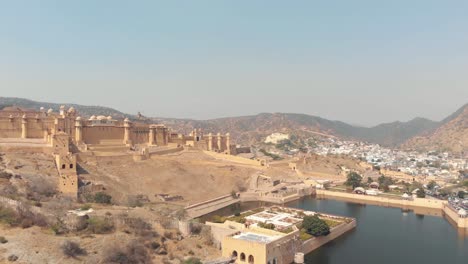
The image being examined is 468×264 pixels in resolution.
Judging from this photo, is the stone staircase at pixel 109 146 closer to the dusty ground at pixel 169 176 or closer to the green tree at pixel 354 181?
the dusty ground at pixel 169 176

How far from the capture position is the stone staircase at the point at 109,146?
35.2 metres

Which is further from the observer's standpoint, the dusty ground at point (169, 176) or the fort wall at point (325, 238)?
the dusty ground at point (169, 176)

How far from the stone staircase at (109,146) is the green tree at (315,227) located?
61.3 ft

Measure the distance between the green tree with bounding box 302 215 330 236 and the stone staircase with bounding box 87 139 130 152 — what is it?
61.3 ft

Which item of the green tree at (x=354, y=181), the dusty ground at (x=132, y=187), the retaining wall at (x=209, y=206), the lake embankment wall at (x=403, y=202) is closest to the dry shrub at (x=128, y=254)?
the dusty ground at (x=132, y=187)

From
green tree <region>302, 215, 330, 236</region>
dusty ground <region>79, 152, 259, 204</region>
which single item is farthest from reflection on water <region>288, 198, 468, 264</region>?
dusty ground <region>79, 152, 259, 204</region>

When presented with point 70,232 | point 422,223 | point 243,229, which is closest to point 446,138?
point 422,223

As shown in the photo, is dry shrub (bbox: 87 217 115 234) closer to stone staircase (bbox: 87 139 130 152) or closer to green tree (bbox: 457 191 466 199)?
stone staircase (bbox: 87 139 130 152)

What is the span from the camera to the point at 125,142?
3906cm

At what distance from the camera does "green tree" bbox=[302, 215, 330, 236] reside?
2398 centimetres

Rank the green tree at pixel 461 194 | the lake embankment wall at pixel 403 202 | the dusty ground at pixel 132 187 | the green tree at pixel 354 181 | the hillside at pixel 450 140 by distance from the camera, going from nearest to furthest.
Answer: the dusty ground at pixel 132 187
the lake embankment wall at pixel 403 202
the green tree at pixel 461 194
the green tree at pixel 354 181
the hillside at pixel 450 140

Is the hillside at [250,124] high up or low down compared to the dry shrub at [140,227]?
up

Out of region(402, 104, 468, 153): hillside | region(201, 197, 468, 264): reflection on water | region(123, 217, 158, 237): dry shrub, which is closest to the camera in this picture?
region(123, 217, 158, 237): dry shrub

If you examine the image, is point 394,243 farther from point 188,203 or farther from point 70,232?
point 70,232
